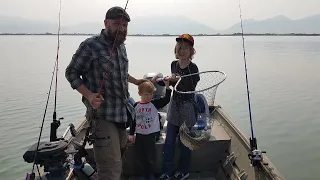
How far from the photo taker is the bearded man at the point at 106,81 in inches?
117

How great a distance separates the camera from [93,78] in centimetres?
307

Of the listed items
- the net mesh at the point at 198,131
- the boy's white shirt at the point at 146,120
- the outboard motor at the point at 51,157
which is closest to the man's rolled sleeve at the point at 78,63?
the outboard motor at the point at 51,157

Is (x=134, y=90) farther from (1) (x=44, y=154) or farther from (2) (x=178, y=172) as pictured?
(1) (x=44, y=154)

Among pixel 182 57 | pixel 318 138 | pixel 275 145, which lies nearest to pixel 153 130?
pixel 182 57

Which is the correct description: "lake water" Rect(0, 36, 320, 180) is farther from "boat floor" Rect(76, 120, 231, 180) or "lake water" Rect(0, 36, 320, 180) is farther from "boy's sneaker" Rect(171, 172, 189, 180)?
"boy's sneaker" Rect(171, 172, 189, 180)

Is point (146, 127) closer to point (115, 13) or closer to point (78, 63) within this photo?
point (78, 63)

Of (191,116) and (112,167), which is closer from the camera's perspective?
(112,167)

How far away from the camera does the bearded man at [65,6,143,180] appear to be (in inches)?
117

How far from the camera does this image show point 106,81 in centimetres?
311

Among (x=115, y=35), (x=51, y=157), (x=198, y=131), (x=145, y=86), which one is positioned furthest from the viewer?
(x=198, y=131)

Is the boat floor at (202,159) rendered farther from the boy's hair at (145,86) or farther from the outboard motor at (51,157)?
the outboard motor at (51,157)

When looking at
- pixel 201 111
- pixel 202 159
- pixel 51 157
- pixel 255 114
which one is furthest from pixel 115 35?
pixel 255 114

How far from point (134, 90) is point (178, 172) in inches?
488

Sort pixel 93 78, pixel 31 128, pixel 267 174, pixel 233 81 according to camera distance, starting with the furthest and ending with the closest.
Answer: pixel 233 81 < pixel 31 128 < pixel 267 174 < pixel 93 78
